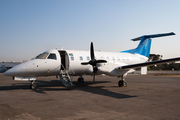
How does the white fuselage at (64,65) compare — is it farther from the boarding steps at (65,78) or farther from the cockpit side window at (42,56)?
the boarding steps at (65,78)

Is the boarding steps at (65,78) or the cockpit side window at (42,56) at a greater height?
the cockpit side window at (42,56)

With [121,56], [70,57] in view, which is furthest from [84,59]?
[121,56]

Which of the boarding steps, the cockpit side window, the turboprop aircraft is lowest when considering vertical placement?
the boarding steps

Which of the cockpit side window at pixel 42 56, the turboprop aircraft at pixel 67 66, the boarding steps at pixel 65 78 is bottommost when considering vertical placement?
the boarding steps at pixel 65 78

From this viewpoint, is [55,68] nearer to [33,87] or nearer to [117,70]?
[33,87]

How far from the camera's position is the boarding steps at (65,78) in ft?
42.3

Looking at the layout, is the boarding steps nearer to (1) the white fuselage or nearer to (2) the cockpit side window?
(1) the white fuselage

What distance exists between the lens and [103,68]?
13398mm

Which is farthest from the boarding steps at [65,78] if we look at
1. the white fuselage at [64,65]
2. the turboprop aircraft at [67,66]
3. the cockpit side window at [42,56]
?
the cockpit side window at [42,56]

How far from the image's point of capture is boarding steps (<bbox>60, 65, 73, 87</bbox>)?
12889 mm

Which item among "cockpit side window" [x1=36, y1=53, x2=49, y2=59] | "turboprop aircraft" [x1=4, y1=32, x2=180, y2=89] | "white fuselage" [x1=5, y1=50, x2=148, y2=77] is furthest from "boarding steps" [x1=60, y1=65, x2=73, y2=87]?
"cockpit side window" [x1=36, y1=53, x2=49, y2=59]

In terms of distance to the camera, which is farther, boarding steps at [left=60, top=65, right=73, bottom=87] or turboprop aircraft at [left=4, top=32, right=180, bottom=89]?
boarding steps at [left=60, top=65, right=73, bottom=87]

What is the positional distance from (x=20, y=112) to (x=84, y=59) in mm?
9452

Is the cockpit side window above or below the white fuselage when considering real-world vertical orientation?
above
